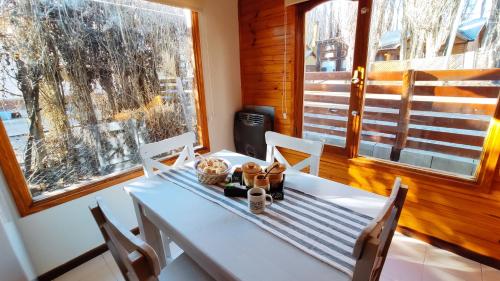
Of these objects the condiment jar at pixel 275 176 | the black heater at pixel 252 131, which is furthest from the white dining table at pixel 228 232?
the black heater at pixel 252 131

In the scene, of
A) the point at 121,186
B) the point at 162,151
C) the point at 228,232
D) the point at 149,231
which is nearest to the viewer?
the point at 228,232

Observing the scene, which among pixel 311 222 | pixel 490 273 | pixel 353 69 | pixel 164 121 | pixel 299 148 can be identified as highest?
pixel 353 69

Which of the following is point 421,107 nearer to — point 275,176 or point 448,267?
point 448,267

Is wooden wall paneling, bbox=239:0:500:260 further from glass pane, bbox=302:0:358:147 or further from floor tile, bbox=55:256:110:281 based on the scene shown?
floor tile, bbox=55:256:110:281

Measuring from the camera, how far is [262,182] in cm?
110

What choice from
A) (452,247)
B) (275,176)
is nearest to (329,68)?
(275,176)

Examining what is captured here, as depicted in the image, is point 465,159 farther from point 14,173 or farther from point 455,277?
point 14,173

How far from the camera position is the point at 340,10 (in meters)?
1.83

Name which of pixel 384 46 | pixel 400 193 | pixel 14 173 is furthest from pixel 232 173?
pixel 384 46

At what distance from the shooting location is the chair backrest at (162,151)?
1.50 meters

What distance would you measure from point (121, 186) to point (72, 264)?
604mm

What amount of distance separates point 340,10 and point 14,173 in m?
2.48

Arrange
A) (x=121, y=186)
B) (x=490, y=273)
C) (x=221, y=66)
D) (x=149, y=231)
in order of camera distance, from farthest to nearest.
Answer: (x=221, y=66), (x=121, y=186), (x=490, y=273), (x=149, y=231)

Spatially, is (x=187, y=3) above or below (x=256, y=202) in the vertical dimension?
above
